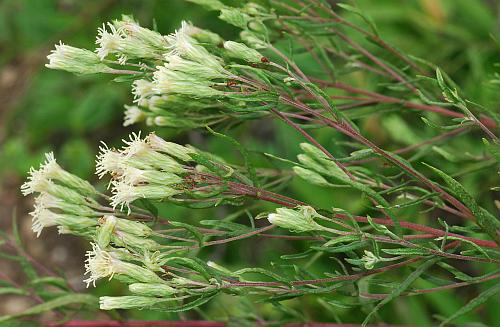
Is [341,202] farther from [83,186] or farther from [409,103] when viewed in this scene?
[83,186]

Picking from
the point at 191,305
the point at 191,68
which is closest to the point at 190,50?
the point at 191,68

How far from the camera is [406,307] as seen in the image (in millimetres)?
2590

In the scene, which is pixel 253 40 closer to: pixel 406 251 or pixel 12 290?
pixel 406 251

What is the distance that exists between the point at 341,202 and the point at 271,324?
115 centimetres

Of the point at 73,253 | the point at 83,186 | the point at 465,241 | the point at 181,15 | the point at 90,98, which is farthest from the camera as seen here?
the point at 73,253

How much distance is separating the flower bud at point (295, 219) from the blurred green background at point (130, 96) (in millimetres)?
1051

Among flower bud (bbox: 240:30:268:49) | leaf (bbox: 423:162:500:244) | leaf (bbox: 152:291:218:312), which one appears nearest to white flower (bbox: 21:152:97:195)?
leaf (bbox: 152:291:218:312)

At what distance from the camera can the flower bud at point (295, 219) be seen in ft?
4.46

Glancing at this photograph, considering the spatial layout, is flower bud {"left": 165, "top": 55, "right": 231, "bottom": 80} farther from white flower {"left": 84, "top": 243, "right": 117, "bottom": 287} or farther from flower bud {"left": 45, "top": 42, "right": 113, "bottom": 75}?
white flower {"left": 84, "top": 243, "right": 117, "bottom": 287}

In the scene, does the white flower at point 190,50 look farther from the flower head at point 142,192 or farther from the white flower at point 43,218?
the white flower at point 43,218

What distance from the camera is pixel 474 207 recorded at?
4.52ft

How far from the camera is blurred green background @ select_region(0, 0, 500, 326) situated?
2834 mm

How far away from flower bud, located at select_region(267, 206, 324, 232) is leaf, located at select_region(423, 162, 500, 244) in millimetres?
250

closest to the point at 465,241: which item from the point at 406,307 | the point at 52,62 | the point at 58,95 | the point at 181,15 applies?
the point at 52,62
